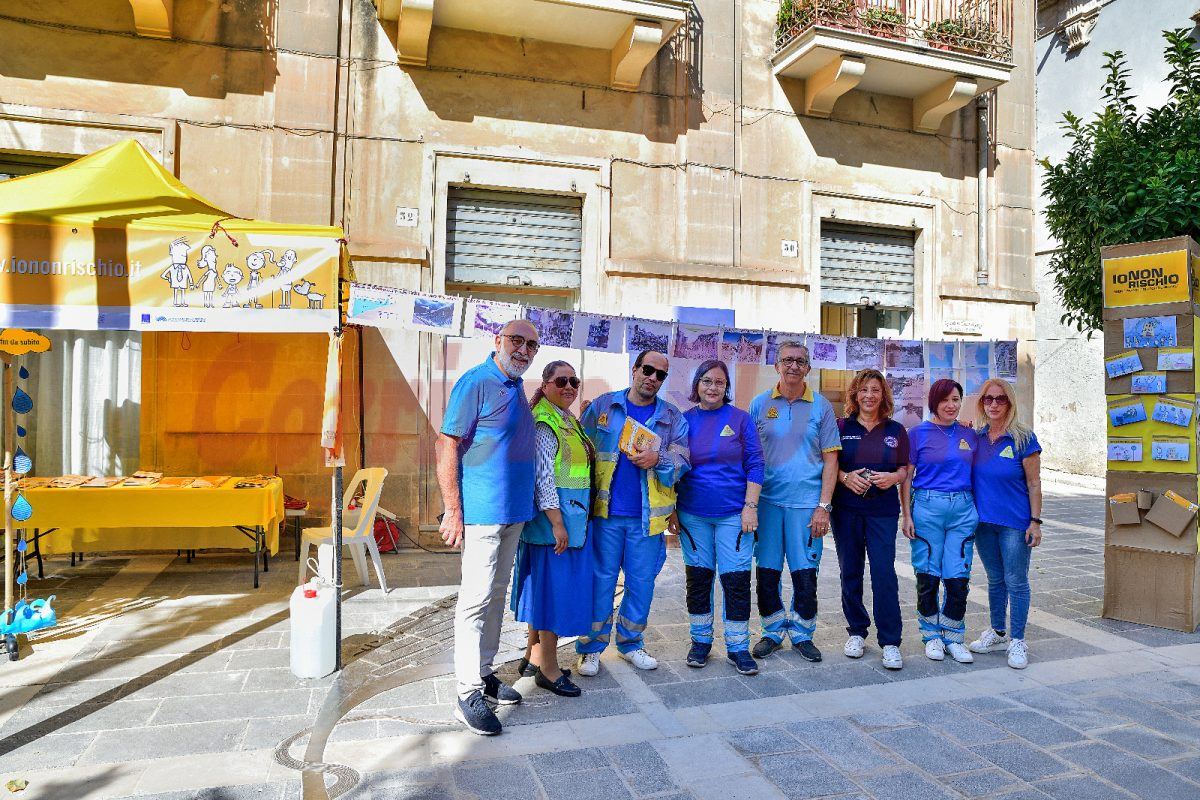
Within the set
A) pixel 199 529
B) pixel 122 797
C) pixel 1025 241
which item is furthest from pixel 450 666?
pixel 1025 241

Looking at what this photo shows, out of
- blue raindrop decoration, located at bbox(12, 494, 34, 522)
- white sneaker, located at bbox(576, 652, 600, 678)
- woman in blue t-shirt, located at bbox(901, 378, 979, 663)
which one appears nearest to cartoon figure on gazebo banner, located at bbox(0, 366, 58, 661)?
blue raindrop decoration, located at bbox(12, 494, 34, 522)

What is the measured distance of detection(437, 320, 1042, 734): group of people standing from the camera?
3.95 metres

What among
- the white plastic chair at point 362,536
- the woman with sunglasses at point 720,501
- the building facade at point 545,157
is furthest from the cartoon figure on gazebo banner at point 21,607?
the woman with sunglasses at point 720,501

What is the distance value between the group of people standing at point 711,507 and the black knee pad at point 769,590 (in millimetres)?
14

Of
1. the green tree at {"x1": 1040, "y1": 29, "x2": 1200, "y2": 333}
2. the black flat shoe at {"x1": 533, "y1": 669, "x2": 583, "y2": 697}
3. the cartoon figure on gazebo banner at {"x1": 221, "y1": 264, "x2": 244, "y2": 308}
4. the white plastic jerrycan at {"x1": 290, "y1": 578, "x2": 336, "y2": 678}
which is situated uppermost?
the green tree at {"x1": 1040, "y1": 29, "x2": 1200, "y2": 333}

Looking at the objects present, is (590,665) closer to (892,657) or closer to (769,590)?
(769,590)

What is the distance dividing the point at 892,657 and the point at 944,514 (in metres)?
0.93

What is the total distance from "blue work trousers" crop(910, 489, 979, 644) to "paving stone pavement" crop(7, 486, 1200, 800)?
9.9 inches

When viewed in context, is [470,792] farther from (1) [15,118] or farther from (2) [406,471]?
(1) [15,118]

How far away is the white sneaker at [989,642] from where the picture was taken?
519 cm

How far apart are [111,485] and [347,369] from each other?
254cm

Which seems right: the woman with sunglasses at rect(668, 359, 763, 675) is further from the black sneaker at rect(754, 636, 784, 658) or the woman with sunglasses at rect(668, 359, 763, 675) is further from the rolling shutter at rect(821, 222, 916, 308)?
the rolling shutter at rect(821, 222, 916, 308)

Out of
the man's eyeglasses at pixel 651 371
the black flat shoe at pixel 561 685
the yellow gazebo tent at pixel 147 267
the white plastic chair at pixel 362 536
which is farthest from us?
the white plastic chair at pixel 362 536

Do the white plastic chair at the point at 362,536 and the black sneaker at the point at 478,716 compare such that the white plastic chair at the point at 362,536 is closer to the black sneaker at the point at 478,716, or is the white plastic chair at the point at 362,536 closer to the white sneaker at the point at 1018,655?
the black sneaker at the point at 478,716
